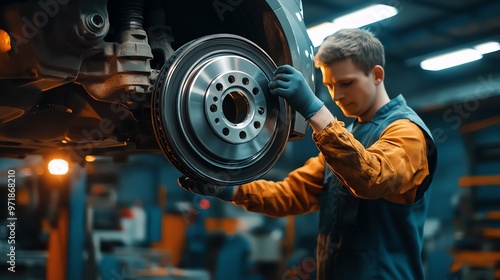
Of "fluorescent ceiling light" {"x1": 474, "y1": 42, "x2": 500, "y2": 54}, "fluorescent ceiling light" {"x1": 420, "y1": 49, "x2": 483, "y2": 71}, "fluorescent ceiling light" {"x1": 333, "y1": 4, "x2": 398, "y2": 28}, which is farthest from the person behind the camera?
"fluorescent ceiling light" {"x1": 420, "y1": 49, "x2": 483, "y2": 71}

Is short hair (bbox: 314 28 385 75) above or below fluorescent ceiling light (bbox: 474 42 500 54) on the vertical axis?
below

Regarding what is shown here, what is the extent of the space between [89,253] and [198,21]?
4.54 meters

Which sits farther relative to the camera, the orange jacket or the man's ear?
the man's ear

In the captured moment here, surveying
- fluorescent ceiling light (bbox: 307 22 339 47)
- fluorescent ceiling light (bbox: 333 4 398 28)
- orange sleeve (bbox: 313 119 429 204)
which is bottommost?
orange sleeve (bbox: 313 119 429 204)

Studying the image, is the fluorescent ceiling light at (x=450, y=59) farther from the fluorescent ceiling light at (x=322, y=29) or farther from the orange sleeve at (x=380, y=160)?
the orange sleeve at (x=380, y=160)

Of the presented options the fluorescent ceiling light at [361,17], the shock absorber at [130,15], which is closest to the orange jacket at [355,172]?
the shock absorber at [130,15]

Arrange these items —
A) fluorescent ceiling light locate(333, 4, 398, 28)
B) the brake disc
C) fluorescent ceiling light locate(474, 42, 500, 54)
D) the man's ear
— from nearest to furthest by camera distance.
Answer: the brake disc → the man's ear → fluorescent ceiling light locate(474, 42, 500, 54) → fluorescent ceiling light locate(333, 4, 398, 28)

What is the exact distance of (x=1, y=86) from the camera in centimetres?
182

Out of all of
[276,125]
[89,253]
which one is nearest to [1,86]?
[276,125]

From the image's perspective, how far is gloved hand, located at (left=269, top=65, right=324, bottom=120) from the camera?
5.67ft

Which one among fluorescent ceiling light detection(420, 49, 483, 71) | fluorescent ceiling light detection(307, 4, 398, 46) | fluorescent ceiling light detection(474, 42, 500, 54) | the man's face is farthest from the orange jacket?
fluorescent ceiling light detection(420, 49, 483, 71)

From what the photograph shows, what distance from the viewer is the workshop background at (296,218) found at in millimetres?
5508

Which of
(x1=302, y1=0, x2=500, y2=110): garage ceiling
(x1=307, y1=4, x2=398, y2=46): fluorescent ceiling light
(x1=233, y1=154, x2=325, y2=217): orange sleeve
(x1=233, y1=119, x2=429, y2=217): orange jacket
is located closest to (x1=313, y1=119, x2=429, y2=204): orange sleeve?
(x1=233, y1=119, x2=429, y2=217): orange jacket

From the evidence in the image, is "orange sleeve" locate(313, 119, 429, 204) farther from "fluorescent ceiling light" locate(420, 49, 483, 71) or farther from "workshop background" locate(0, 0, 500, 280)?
"fluorescent ceiling light" locate(420, 49, 483, 71)
